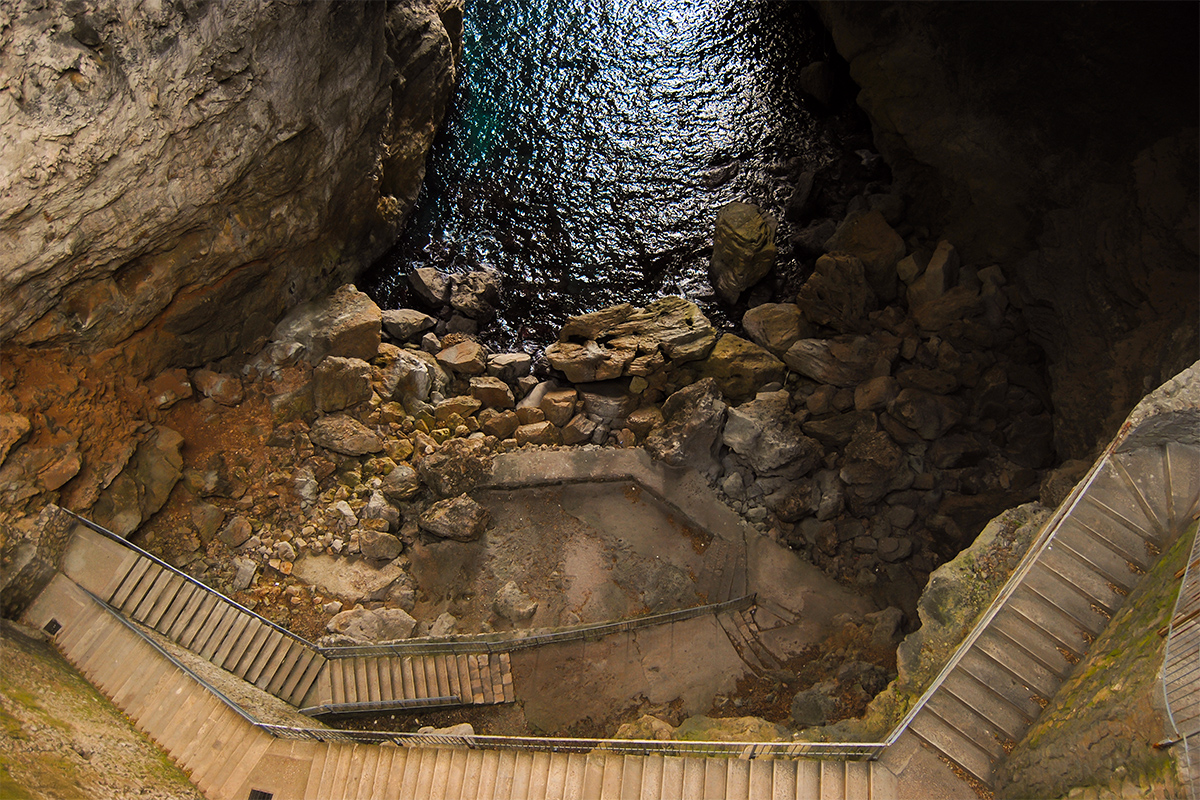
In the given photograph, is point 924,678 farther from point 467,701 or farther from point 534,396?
point 534,396

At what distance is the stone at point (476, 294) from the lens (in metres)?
18.8

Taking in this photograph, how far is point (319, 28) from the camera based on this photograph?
46.2 feet

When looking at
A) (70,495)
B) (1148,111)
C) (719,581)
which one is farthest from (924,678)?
(70,495)

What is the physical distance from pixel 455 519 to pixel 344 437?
10.1 feet

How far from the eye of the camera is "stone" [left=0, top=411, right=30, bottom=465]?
450 inches

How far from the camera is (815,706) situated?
11445 mm

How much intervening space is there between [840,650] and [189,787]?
10.9 m

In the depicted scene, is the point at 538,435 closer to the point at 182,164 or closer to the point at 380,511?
the point at 380,511

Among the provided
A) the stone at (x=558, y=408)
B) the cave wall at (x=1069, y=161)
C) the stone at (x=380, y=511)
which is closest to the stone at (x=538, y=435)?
the stone at (x=558, y=408)

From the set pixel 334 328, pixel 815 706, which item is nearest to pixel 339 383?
pixel 334 328

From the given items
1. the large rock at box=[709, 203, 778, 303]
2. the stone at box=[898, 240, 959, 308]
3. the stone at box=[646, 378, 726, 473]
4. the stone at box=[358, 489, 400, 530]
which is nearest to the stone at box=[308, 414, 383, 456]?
the stone at box=[358, 489, 400, 530]

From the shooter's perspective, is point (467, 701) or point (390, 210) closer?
point (467, 701)

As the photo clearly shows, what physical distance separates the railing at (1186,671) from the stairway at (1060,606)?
1.67 metres

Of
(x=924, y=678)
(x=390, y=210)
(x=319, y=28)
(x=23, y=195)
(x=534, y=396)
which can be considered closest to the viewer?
(x=924, y=678)
